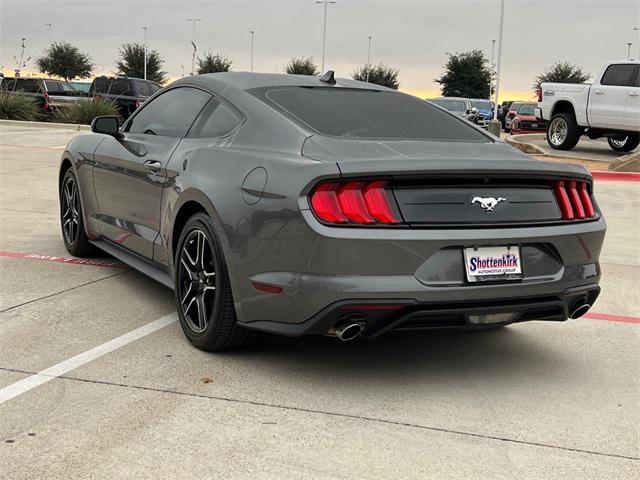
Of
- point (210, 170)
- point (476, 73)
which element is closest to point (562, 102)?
point (210, 170)

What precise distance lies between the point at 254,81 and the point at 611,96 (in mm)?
15230

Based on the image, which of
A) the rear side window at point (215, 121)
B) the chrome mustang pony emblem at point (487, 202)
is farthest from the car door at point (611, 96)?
the chrome mustang pony emblem at point (487, 202)

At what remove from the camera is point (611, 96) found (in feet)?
60.5

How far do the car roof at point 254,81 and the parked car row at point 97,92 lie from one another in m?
20.8

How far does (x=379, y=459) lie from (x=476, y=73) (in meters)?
82.4

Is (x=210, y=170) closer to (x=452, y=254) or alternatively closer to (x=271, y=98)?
(x=271, y=98)

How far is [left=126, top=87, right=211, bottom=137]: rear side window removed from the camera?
513 cm

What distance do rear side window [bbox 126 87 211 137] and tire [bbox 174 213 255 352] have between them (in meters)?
0.88

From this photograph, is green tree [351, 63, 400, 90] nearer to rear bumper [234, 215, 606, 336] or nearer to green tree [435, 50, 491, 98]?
green tree [435, 50, 491, 98]

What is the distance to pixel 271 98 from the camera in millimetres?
4676

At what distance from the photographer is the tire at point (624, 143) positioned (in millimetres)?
20891

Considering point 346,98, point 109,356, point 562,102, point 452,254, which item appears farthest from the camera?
point 562,102

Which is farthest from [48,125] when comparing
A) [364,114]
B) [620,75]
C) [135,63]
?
[135,63]

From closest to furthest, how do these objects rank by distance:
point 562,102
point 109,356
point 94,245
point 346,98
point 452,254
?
point 452,254 < point 109,356 < point 346,98 < point 94,245 < point 562,102
